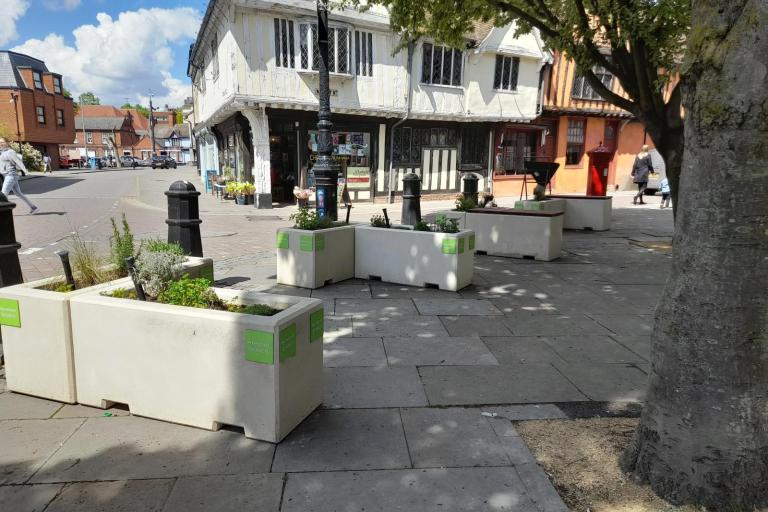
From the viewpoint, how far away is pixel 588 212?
12445 millimetres

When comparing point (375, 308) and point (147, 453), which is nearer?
point (147, 453)

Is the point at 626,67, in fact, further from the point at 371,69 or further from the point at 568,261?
the point at 371,69

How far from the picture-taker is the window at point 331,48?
1628cm

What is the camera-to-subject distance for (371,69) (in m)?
17.9

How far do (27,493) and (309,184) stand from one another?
15867 millimetres

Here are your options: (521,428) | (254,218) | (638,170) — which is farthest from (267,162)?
(521,428)

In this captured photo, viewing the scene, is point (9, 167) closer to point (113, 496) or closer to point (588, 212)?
point (113, 496)

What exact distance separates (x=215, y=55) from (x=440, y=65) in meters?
8.46

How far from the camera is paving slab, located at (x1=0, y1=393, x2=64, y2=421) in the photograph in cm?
335

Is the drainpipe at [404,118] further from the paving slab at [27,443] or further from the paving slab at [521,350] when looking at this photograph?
the paving slab at [27,443]

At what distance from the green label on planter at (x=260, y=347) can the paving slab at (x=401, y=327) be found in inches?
78.4

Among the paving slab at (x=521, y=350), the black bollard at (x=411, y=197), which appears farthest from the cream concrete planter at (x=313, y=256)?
the black bollard at (x=411, y=197)

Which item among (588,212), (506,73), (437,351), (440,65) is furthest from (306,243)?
(506,73)

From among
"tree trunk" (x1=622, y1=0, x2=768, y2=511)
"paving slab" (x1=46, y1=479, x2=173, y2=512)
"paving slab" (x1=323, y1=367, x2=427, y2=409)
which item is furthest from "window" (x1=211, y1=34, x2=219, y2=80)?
"tree trunk" (x1=622, y1=0, x2=768, y2=511)
